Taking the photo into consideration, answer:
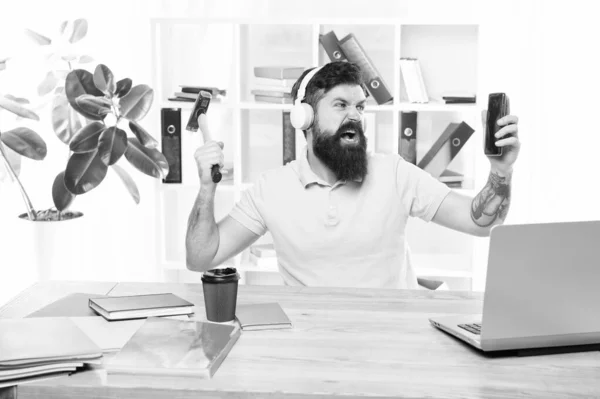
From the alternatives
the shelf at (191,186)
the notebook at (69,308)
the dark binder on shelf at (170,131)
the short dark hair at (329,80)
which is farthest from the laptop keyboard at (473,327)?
the dark binder on shelf at (170,131)

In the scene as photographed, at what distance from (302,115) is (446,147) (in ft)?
4.62

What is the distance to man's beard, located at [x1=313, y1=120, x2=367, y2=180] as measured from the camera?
7.84 ft

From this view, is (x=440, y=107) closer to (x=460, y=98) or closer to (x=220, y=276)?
(x=460, y=98)

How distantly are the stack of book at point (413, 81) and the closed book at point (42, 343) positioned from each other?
8.07 feet

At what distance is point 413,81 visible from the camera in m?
3.72

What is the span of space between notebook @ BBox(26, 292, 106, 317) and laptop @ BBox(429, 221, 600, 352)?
2.88 ft

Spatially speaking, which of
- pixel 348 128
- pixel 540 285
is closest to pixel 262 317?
pixel 540 285

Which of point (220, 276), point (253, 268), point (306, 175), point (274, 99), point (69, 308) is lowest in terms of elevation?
point (253, 268)

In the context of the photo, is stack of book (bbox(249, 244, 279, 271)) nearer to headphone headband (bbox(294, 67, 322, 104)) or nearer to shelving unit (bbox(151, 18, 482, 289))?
shelving unit (bbox(151, 18, 482, 289))

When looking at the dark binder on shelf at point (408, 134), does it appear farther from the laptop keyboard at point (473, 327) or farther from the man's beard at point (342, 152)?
the laptop keyboard at point (473, 327)

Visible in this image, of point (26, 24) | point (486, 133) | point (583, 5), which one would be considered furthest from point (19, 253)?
point (583, 5)

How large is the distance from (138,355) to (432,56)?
287 centimetres

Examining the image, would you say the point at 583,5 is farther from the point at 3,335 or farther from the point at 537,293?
the point at 3,335

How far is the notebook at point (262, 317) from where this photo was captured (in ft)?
5.37
